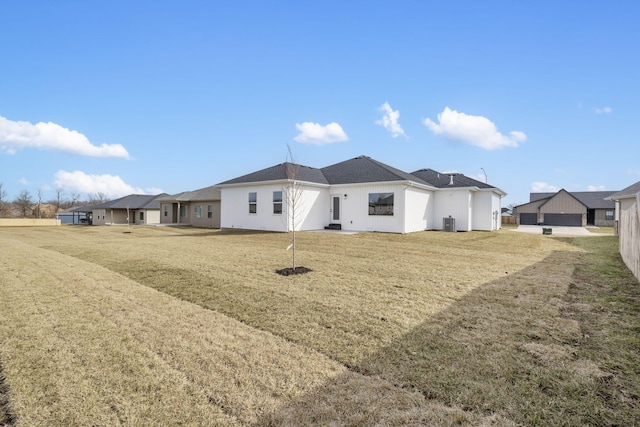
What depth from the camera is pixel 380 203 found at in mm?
17844

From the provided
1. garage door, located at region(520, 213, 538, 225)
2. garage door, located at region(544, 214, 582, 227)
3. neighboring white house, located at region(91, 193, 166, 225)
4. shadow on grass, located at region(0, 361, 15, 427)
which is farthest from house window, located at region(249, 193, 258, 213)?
garage door, located at region(544, 214, 582, 227)

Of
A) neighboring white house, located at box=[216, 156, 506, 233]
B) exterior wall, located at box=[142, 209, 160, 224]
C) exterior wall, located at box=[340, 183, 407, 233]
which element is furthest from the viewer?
exterior wall, located at box=[142, 209, 160, 224]

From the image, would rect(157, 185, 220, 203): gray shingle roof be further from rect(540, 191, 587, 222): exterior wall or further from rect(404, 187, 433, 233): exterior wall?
rect(540, 191, 587, 222): exterior wall

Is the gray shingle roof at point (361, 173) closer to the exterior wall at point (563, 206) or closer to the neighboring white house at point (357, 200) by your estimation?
the neighboring white house at point (357, 200)

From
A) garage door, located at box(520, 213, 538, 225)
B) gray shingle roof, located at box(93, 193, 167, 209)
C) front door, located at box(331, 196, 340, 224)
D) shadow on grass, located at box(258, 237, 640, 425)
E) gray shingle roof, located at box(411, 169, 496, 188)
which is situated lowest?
shadow on grass, located at box(258, 237, 640, 425)

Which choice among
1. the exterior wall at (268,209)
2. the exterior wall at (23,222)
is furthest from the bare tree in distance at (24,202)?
the exterior wall at (268,209)

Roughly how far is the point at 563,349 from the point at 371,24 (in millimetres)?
12841

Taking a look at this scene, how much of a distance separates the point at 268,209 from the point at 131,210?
30708mm

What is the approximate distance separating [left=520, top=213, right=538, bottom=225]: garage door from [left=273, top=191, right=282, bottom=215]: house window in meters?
37.3

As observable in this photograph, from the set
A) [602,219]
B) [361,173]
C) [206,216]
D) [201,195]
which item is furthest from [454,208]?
[602,219]

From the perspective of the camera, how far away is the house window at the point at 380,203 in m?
17.5

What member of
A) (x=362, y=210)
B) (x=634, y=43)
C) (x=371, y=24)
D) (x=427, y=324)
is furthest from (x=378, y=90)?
(x=427, y=324)

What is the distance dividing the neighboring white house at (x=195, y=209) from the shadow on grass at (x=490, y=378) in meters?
24.8

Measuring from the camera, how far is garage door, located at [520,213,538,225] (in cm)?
4093
